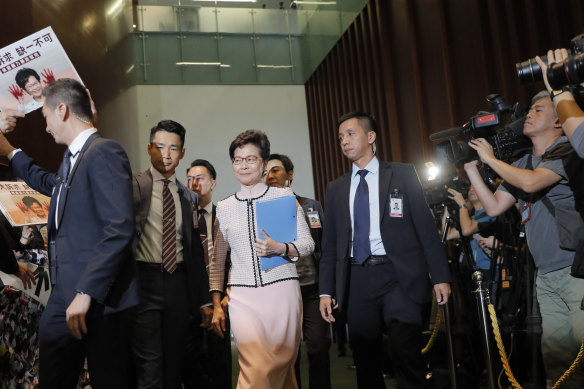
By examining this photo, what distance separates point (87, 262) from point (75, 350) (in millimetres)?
312

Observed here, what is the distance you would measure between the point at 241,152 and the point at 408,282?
3.35 ft

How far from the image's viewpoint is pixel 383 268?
273cm

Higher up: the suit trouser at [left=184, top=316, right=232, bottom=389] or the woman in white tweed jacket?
the woman in white tweed jacket

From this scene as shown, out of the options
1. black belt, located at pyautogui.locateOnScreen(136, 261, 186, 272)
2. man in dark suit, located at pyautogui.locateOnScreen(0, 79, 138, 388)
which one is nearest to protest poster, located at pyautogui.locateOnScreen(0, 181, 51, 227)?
black belt, located at pyautogui.locateOnScreen(136, 261, 186, 272)

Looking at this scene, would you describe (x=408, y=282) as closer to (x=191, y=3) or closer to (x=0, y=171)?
(x=0, y=171)

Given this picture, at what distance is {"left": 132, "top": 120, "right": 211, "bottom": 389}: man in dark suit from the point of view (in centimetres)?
256

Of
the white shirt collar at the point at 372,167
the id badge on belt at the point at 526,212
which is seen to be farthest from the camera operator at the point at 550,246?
the white shirt collar at the point at 372,167

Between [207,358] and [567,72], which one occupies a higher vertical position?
[567,72]

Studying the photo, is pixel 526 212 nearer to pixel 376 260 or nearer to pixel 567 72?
pixel 376 260

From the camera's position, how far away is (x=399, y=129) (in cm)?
670

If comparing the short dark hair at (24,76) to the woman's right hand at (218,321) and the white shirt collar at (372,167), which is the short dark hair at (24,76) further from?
the white shirt collar at (372,167)

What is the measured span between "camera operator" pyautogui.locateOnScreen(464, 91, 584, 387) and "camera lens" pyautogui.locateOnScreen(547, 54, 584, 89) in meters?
0.62

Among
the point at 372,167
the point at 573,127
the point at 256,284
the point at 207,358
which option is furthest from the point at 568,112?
the point at 207,358

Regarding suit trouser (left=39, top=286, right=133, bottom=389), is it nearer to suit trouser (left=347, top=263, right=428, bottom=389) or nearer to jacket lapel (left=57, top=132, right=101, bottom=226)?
jacket lapel (left=57, top=132, right=101, bottom=226)
